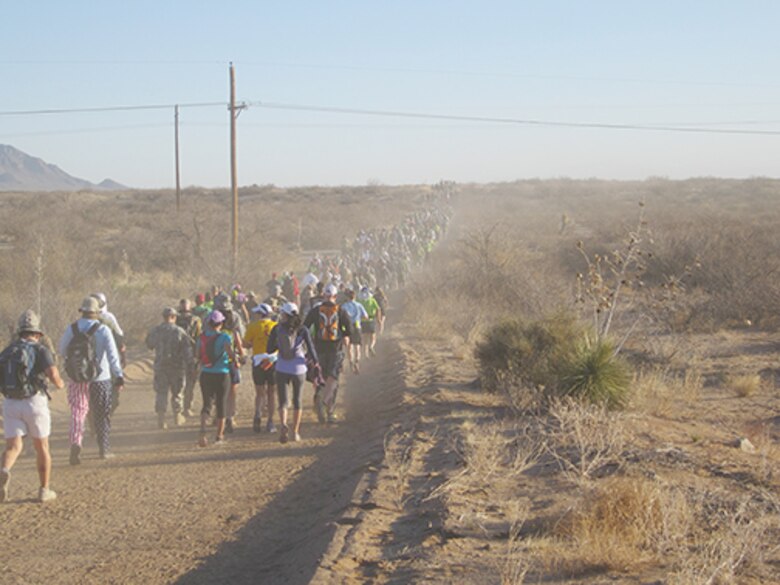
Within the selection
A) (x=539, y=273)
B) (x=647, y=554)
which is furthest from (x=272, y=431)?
(x=539, y=273)

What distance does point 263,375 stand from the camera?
12109 mm

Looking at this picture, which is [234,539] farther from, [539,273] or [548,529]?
[539,273]

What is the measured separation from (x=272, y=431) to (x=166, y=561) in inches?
196

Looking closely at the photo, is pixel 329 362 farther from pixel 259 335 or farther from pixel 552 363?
pixel 552 363

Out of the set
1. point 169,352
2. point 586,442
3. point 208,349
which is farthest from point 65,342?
point 586,442

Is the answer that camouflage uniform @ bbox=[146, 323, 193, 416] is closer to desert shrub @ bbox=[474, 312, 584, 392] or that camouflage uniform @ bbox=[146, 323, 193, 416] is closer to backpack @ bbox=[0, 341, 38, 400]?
backpack @ bbox=[0, 341, 38, 400]

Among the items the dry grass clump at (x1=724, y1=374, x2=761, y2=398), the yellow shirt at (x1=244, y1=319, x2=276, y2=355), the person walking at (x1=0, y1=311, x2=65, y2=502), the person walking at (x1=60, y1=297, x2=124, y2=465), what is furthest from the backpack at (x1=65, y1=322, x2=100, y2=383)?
the dry grass clump at (x1=724, y1=374, x2=761, y2=398)

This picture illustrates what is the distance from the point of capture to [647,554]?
20.8 ft

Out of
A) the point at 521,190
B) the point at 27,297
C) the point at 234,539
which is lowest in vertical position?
the point at 234,539

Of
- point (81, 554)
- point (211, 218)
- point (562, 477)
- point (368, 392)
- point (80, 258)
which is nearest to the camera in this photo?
point (81, 554)

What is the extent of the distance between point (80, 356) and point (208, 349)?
5.38ft

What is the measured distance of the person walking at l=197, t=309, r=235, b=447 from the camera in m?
11.4

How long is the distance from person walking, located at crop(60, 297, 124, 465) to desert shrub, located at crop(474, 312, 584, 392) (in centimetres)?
502

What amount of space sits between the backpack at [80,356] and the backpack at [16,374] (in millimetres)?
1626
